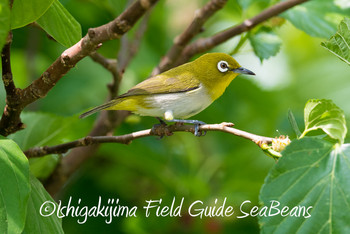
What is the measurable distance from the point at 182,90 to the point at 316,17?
669 millimetres

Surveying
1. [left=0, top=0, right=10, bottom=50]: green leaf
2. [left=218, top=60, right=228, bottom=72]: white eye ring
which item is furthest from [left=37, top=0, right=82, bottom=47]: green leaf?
[left=218, top=60, right=228, bottom=72]: white eye ring

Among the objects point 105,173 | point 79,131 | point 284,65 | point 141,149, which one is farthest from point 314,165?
point 284,65

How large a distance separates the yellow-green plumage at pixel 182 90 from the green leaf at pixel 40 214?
60cm

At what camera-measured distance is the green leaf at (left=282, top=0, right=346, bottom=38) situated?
2096mm

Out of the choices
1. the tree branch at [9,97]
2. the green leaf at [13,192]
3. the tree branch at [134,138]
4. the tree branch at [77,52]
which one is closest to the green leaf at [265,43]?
the tree branch at [134,138]

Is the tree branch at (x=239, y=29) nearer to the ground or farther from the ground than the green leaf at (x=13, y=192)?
farther from the ground

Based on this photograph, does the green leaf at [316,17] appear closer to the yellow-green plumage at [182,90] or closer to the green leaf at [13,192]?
the yellow-green plumage at [182,90]

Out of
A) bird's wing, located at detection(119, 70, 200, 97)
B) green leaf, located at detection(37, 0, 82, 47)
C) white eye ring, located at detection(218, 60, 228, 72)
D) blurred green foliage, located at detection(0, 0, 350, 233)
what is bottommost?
blurred green foliage, located at detection(0, 0, 350, 233)

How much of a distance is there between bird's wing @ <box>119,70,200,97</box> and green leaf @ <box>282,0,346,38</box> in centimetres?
50

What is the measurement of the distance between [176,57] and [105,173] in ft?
2.87

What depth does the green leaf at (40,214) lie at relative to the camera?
129 cm

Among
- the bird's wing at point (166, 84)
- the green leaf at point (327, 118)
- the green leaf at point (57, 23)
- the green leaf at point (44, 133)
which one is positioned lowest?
the green leaf at point (44, 133)

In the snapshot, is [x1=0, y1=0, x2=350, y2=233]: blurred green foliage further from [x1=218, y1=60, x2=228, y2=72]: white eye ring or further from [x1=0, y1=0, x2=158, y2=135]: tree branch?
[x1=0, y1=0, x2=158, y2=135]: tree branch

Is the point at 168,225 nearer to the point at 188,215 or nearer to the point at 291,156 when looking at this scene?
the point at 188,215
